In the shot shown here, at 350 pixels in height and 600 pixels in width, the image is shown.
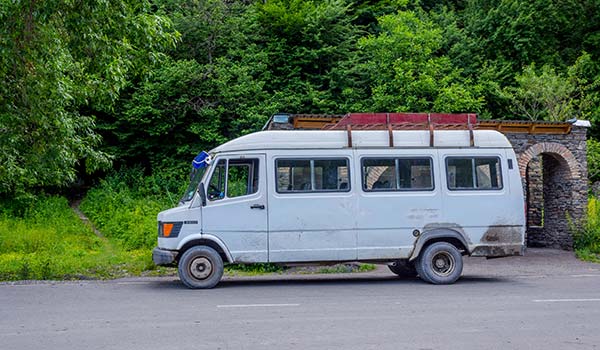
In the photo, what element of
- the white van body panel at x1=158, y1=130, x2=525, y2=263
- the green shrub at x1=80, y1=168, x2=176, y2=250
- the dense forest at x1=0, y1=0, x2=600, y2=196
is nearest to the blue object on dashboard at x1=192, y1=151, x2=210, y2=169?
the white van body panel at x1=158, y1=130, x2=525, y2=263

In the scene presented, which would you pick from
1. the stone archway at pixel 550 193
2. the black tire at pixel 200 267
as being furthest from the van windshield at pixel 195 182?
the stone archway at pixel 550 193

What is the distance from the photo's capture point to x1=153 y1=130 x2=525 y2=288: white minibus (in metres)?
13.8

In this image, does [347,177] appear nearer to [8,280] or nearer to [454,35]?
[8,280]

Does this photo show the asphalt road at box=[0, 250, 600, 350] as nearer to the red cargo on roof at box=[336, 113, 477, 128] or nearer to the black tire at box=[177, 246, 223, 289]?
the black tire at box=[177, 246, 223, 289]

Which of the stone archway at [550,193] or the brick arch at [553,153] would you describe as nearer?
the brick arch at [553,153]

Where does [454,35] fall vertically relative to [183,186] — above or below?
above

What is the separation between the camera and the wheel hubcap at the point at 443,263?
1445cm

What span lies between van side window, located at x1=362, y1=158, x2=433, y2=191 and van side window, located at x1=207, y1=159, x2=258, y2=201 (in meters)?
2.28

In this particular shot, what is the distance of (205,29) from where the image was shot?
31641mm

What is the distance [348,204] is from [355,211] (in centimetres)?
20

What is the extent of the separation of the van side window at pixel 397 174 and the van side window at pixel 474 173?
508 millimetres

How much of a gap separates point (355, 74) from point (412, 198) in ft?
61.6

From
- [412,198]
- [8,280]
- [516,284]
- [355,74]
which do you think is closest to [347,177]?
[412,198]

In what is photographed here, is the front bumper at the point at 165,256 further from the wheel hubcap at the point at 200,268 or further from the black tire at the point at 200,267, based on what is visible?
the wheel hubcap at the point at 200,268
